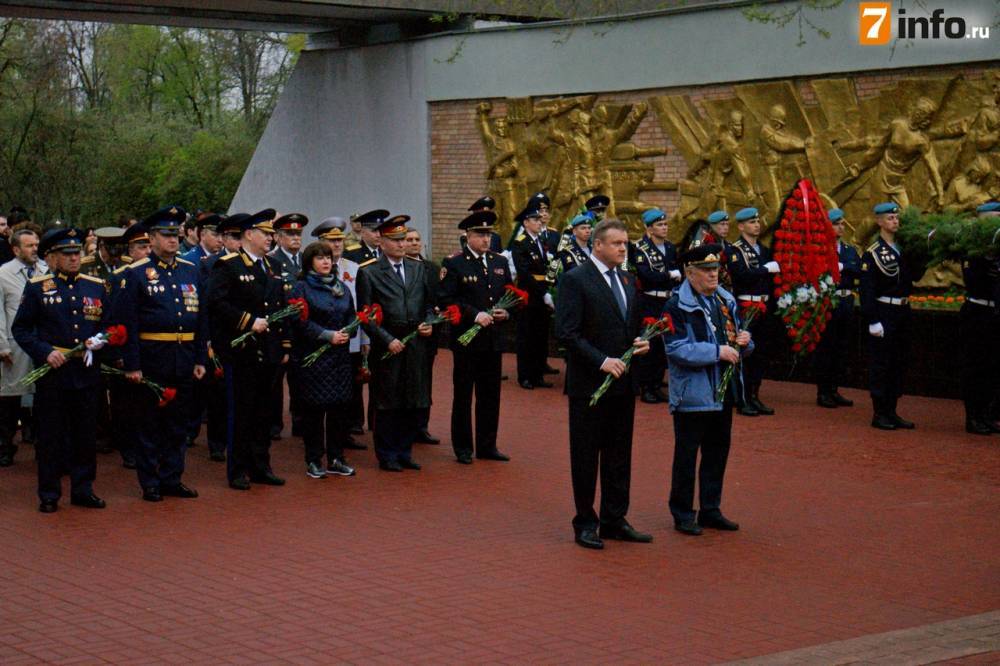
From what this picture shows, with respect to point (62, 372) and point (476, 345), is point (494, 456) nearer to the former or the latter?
point (476, 345)

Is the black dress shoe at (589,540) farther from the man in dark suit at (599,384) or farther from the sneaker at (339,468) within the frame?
the sneaker at (339,468)

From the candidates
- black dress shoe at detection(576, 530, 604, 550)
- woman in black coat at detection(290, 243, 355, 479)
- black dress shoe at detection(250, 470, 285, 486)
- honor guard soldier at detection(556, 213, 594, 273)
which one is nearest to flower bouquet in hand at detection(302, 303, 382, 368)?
woman in black coat at detection(290, 243, 355, 479)

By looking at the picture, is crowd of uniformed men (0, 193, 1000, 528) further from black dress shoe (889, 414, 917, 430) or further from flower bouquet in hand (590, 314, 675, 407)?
flower bouquet in hand (590, 314, 675, 407)

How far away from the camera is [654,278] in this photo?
16.6m

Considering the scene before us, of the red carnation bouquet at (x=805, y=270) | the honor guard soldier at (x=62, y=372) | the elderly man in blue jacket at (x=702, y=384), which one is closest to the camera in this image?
the elderly man in blue jacket at (x=702, y=384)

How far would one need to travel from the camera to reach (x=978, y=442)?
1392 centimetres

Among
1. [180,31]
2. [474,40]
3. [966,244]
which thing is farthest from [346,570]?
[180,31]

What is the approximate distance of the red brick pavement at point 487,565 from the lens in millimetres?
7568

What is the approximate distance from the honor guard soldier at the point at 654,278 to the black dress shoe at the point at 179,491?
6315mm

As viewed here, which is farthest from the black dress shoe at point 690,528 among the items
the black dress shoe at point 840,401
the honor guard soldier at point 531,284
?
the honor guard soldier at point 531,284

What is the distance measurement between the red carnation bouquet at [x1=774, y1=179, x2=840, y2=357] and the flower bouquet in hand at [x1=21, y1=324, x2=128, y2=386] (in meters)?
7.01

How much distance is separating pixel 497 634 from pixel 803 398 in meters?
9.94

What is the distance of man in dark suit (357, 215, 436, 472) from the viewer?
41.1 feet

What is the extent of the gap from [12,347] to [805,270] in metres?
7.62
